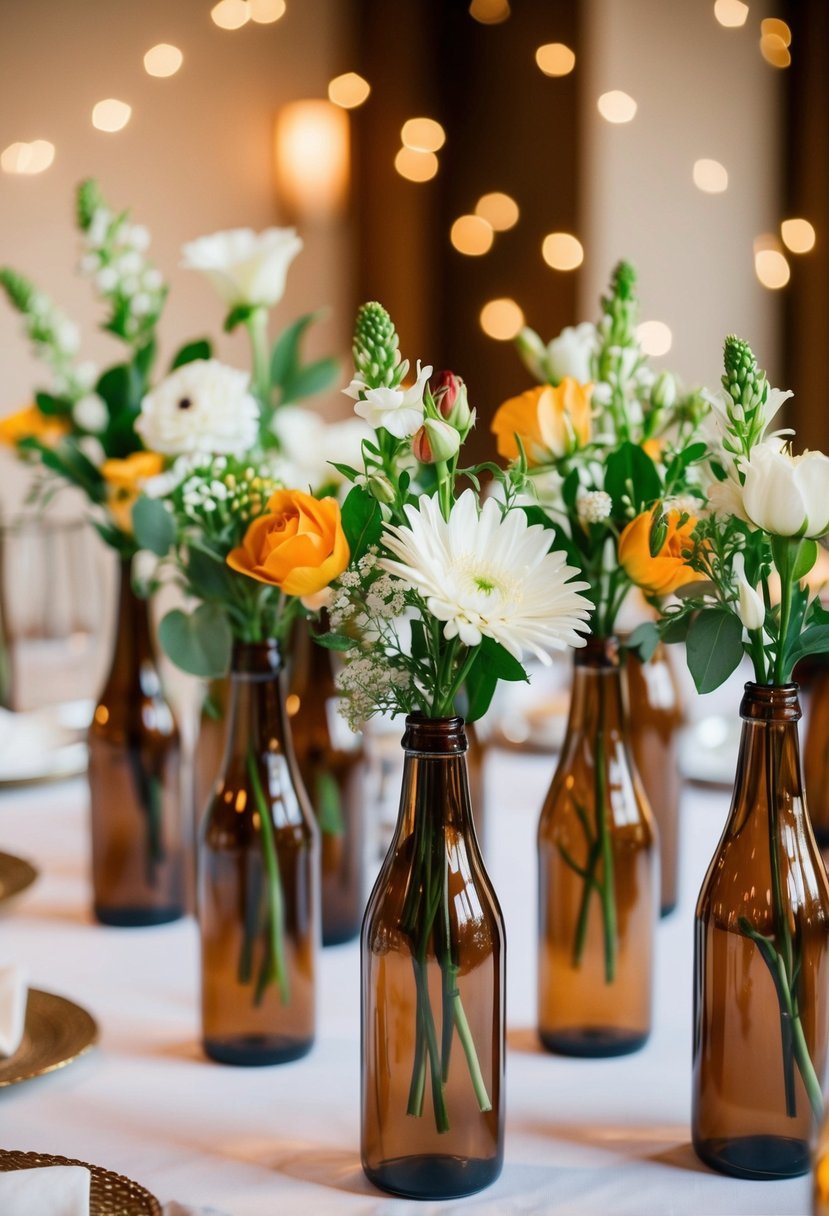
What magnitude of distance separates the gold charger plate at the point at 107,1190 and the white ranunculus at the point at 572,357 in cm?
66

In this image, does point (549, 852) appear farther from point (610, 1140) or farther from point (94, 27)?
point (94, 27)

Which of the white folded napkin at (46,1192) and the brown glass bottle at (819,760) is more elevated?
the brown glass bottle at (819,760)

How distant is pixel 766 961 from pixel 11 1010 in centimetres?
53

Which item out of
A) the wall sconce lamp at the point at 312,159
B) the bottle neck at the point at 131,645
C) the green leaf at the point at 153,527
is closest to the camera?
the green leaf at the point at 153,527

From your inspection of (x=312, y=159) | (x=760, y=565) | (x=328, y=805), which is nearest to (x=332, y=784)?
(x=328, y=805)

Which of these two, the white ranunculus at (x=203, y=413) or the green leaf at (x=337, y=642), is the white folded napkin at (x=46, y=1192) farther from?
the white ranunculus at (x=203, y=413)

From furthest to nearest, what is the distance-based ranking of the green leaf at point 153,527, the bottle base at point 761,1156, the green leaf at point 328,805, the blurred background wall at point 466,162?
the blurred background wall at point 466,162 → the green leaf at point 328,805 → the green leaf at point 153,527 → the bottle base at point 761,1156

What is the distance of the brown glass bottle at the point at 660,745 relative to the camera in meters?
1.24

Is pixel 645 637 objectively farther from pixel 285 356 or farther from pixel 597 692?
pixel 285 356

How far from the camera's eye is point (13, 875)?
129 centimetres

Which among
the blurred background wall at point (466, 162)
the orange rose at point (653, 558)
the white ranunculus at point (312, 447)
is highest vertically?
the blurred background wall at point (466, 162)

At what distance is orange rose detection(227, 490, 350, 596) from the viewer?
0.77 m

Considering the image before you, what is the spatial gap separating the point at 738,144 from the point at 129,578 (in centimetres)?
232

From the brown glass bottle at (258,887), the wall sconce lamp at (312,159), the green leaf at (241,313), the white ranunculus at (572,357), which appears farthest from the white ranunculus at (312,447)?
the wall sconce lamp at (312,159)
